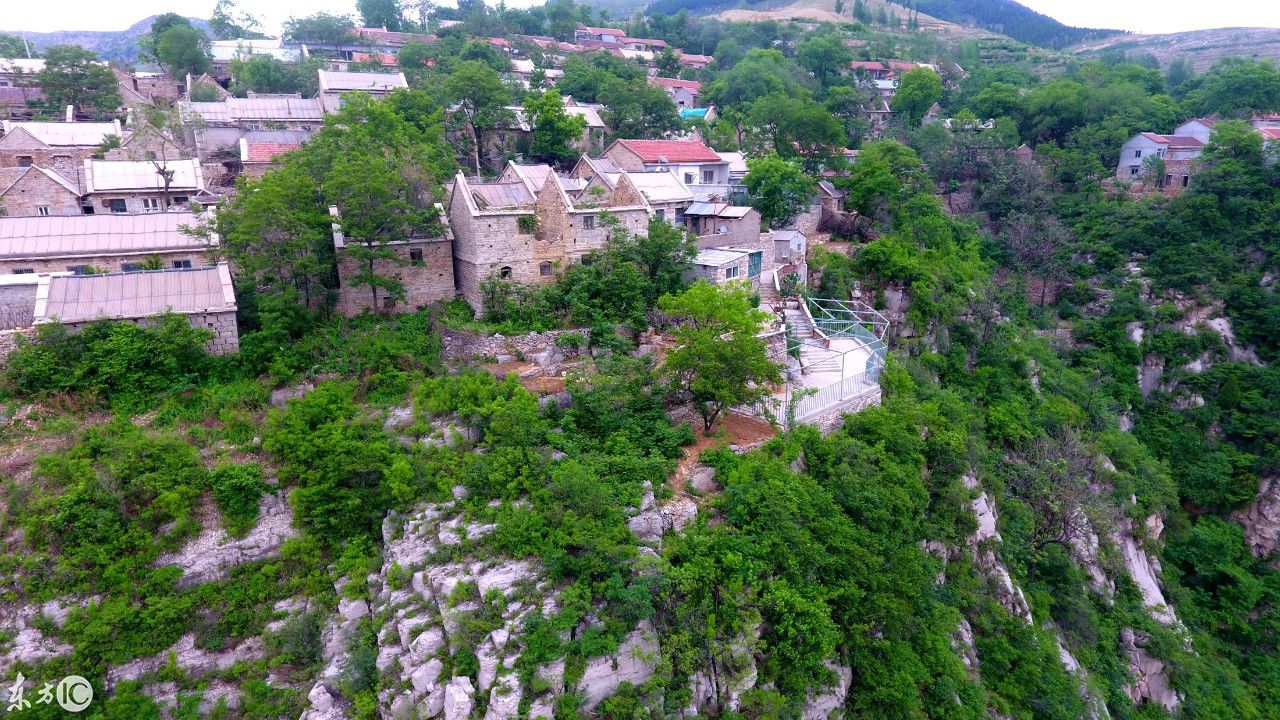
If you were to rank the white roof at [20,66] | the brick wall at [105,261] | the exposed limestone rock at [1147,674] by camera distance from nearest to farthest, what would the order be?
the brick wall at [105,261], the exposed limestone rock at [1147,674], the white roof at [20,66]

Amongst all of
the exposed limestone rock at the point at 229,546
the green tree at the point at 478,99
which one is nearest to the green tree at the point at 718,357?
the exposed limestone rock at the point at 229,546

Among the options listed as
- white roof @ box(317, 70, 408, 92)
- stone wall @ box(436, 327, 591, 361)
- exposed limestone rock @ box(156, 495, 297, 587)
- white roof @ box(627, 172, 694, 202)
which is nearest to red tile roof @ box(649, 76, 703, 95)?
white roof @ box(317, 70, 408, 92)

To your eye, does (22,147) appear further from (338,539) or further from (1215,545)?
(1215,545)

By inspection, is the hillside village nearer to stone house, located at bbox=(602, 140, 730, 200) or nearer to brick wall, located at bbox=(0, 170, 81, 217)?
brick wall, located at bbox=(0, 170, 81, 217)

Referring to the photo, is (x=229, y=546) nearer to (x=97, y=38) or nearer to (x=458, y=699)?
(x=458, y=699)

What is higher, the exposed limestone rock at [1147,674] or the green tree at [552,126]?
the green tree at [552,126]

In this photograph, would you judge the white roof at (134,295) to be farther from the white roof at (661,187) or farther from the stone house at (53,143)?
the white roof at (661,187)

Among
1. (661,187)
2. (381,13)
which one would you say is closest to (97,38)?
(381,13)
